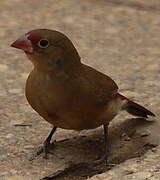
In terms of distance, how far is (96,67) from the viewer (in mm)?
5180

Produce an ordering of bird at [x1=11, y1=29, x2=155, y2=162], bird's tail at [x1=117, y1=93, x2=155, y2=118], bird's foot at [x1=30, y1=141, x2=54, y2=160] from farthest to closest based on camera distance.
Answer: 1. bird's tail at [x1=117, y1=93, x2=155, y2=118]
2. bird's foot at [x1=30, y1=141, x2=54, y2=160]
3. bird at [x1=11, y1=29, x2=155, y2=162]

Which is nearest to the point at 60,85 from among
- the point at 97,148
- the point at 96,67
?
the point at 97,148

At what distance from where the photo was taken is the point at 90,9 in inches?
266

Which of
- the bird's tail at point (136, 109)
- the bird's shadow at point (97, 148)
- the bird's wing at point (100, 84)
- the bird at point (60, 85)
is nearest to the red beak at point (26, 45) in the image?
the bird at point (60, 85)

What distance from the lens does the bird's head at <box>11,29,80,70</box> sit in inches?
129

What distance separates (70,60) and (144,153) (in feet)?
2.32

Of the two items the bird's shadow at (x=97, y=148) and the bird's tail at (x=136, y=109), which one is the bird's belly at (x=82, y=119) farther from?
the bird's tail at (x=136, y=109)

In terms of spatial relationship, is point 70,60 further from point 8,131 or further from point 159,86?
point 159,86

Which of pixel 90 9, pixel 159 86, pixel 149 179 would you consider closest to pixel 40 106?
pixel 149 179

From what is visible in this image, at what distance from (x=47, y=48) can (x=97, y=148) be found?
0.80 metres

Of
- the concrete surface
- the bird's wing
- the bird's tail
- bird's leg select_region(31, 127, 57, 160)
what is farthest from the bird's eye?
the bird's tail

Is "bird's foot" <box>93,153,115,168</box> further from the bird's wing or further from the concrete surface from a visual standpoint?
the bird's wing

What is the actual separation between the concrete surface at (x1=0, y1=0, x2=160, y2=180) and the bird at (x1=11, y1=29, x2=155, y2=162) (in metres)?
0.30

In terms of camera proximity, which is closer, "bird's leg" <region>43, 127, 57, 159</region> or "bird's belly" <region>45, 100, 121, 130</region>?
"bird's belly" <region>45, 100, 121, 130</region>
